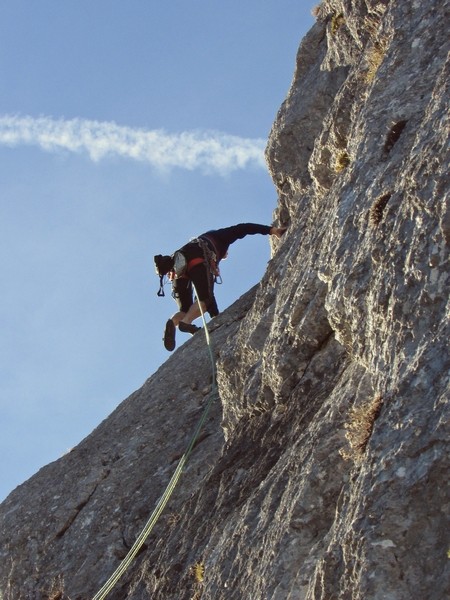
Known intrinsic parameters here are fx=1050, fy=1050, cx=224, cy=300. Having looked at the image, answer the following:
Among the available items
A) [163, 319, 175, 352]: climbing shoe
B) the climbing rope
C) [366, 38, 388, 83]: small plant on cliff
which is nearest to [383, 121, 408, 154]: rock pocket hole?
[366, 38, 388, 83]: small plant on cliff

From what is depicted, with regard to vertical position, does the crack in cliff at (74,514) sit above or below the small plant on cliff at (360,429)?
above

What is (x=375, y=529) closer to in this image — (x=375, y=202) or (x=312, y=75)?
(x=375, y=202)

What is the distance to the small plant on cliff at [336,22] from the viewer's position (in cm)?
1808

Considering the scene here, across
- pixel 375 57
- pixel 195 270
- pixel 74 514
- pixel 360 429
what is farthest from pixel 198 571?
pixel 195 270

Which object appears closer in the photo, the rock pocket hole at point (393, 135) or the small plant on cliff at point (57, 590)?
the rock pocket hole at point (393, 135)

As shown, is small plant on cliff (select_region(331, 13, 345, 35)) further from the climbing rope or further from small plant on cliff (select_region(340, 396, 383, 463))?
small plant on cliff (select_region(340, 396, 383, 463))

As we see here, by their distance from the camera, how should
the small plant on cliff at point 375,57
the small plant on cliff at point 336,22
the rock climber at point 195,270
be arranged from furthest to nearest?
the rock climber at point 195,270 < the small plant on cliff at point 336,22 < the small plant on cliff at point 375,57

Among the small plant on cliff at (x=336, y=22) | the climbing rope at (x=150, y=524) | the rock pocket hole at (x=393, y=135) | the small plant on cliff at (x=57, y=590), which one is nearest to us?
the rock pocket hole at (x=393, y=135)

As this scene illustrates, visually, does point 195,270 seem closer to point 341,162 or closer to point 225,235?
point 225,235

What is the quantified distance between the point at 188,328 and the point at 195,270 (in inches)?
47.0

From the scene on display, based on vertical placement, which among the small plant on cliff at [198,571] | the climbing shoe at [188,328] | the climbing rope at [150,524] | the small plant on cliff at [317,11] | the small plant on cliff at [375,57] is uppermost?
the small plant on cliff at [317,11]

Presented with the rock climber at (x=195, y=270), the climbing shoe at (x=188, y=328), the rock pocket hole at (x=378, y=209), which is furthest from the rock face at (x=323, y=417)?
the rock climber at (x=195, y=270)

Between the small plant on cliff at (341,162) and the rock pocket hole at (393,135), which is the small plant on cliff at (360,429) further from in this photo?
the small plant on cliff at (341,162)

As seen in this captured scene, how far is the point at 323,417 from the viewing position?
10227 mm
